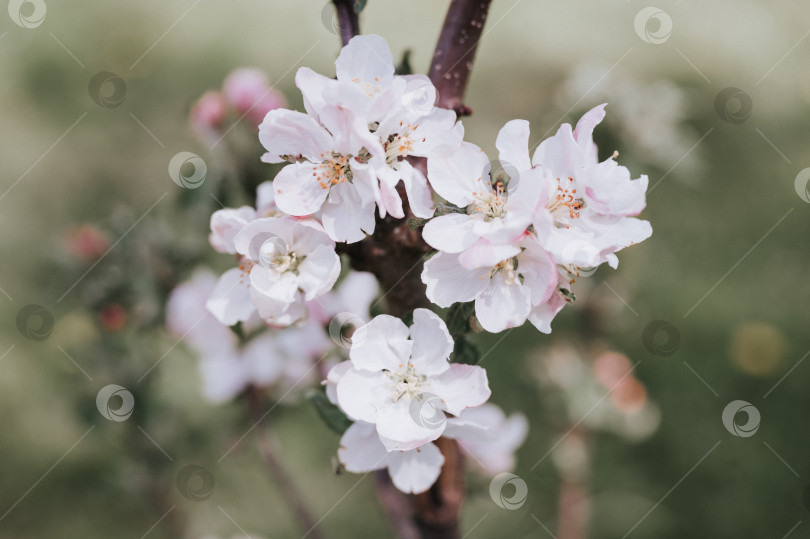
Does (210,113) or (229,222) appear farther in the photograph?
(210,113)

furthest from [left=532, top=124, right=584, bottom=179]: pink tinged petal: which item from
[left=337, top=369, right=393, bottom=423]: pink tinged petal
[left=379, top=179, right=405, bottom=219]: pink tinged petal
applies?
[left=337, top=369, right=393, bottom=423]: pink tinged petal

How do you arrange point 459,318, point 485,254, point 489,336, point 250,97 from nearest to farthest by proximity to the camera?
point 485,254
point 459,318
point 250,97
point 489,336

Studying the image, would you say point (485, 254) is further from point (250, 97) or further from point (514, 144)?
point (250, 97)

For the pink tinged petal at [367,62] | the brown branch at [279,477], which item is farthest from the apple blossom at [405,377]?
the brown branch at [279,477]

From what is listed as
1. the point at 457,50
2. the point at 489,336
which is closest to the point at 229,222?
the point at 457,50

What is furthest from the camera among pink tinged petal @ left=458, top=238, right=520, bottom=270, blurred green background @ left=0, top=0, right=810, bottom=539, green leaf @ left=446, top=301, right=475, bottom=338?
blurred green background @ left=0, top=0, right=810, bottom=539

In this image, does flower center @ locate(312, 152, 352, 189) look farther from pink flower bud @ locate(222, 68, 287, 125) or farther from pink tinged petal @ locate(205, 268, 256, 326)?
pink flower bud @ locate(222, 68, 287, 125)

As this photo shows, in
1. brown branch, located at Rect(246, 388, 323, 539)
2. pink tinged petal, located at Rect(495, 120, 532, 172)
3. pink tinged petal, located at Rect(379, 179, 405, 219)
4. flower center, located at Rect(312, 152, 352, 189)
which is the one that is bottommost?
brown branch, located at Rect(246, 388, 323, 539)
